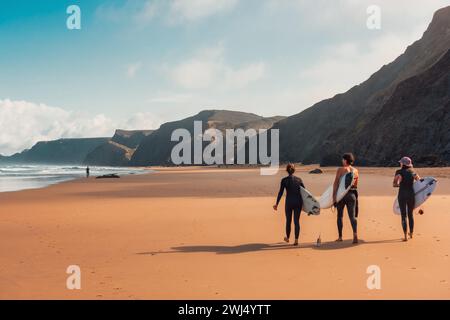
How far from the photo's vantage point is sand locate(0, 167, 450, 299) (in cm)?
634

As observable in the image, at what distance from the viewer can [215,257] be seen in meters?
8.67

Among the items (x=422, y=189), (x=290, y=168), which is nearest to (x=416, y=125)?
(x=422, y=189)

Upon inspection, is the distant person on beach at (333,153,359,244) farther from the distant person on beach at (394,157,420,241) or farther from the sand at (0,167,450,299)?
the distant person on beach at (394,157,420,241)

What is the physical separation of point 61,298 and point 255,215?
9.61m

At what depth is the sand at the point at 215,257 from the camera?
6.34 metres

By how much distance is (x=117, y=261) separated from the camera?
8.37 m

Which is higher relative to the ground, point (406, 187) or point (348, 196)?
point (406, 187)

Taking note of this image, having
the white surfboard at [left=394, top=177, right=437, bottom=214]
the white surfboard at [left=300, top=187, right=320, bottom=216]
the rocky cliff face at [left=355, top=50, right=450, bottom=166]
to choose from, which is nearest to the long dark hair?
the white surfboard at [left=300, top=187, right=320, bottom=216]

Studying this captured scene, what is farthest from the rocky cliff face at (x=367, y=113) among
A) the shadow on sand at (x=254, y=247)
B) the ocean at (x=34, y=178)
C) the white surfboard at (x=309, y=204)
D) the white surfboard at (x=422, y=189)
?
the shadow on sand at (x=254, y=247)

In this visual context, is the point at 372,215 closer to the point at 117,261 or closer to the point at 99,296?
the point at 117,261

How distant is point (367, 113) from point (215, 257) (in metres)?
97.0

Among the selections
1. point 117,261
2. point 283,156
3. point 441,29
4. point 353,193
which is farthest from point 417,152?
point 283,156

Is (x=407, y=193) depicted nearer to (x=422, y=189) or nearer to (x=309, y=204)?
(x=422, y=189)

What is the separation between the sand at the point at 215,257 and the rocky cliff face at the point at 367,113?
5496cm
